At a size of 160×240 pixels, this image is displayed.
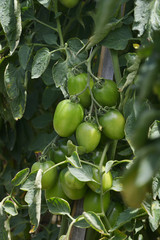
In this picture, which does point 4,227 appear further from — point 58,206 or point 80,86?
point 80,86

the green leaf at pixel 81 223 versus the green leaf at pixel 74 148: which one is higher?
the green leaf at pixel 74 148

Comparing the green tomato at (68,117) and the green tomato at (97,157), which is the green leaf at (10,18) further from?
the green tomato at (97,157)

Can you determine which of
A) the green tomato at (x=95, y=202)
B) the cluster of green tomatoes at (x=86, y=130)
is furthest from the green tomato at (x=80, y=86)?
the green tomato at (x=95, y=202)

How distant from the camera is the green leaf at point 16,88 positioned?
91cm

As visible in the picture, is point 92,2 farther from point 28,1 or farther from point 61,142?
point 61,142

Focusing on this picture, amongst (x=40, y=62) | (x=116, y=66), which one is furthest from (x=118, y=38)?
(x=40, y=62)

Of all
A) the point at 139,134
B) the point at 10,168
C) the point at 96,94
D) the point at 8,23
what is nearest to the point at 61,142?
the point at 96,94

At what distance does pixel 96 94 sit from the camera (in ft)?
2.62

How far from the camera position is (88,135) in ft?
2.46

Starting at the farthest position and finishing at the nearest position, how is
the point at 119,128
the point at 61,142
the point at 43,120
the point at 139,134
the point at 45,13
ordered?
1. the point at 43,120
2. the point at 45,13
3. the point at 61,142
4. the point at 119,128
5. the point at 139,134

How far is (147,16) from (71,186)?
40 cm

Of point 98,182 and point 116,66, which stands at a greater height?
point 116,66

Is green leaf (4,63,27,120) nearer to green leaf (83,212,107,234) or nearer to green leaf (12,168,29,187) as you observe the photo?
green leaf (12,168,29,187)

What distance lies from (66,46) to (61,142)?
25cm
